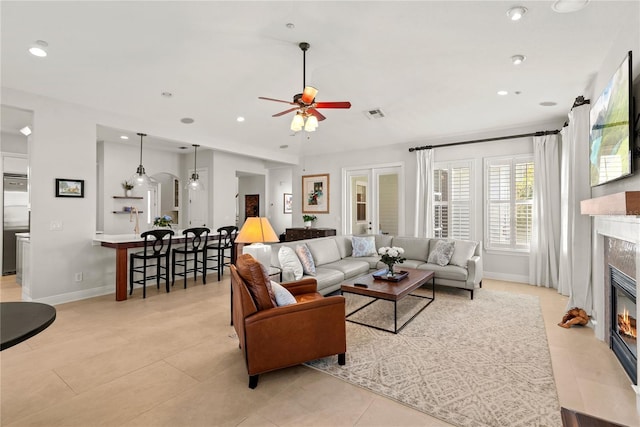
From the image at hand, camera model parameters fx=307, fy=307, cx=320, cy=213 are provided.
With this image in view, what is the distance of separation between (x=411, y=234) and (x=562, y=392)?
178 inches

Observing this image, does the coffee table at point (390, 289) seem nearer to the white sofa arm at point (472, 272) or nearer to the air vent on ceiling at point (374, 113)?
the white sofa arm at point (472, 272)

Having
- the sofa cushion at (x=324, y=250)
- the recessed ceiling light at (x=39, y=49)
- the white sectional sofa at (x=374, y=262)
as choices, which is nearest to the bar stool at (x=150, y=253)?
the white sectional sofa at (x=374, y=262)

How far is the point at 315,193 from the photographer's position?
8.20 metres

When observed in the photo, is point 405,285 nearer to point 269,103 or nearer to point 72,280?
point 269,103

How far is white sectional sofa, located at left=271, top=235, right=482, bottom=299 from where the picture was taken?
4.37 meters

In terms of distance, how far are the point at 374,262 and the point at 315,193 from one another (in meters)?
3.38

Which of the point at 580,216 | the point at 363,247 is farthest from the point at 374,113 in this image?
the point at 580,216

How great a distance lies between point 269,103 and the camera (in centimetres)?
487

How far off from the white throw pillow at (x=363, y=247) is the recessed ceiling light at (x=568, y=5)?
4.00 metres

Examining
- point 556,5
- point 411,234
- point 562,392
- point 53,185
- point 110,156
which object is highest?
point 556,5

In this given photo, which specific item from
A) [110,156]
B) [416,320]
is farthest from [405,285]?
[110,156]

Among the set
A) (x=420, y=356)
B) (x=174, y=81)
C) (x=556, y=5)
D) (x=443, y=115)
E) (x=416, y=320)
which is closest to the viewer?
(x=556, y=5)

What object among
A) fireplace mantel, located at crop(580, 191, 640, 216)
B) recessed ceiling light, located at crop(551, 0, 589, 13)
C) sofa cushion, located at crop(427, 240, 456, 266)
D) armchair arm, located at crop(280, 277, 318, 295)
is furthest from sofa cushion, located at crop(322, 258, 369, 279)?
recessed ceiling light, located at crop(551, 0, 589, 13)

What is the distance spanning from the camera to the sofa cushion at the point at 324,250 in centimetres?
490
